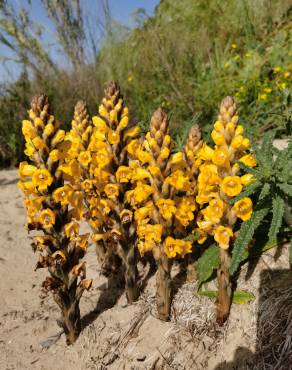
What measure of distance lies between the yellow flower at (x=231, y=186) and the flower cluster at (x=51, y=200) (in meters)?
0.89

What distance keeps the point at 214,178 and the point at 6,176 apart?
18.2ft

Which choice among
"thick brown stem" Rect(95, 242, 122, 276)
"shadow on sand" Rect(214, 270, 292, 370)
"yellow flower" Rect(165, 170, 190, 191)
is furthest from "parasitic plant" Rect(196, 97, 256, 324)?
"thick brown stem" Rect(95, 242, 122, 276)

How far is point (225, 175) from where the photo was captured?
6.26ft

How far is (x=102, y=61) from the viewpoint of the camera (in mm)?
9531

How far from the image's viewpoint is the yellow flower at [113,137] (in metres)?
2.30

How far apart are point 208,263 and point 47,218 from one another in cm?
105

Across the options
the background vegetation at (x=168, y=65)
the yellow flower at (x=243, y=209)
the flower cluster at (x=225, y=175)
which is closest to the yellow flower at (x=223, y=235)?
the flower cluster at (x=225, y=175)

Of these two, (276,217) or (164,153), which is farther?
(164,153)

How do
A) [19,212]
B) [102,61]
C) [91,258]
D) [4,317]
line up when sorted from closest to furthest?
[4,317] < [91,258] < [19,212] < [102,61]

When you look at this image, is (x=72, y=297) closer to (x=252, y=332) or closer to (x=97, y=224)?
(x=97, y=224)

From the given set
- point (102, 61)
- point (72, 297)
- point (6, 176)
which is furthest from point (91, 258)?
point (102, 61)

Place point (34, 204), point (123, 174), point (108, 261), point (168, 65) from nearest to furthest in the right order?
point (34, 204), point (123, 174), point (108, 261), point (168, 65)

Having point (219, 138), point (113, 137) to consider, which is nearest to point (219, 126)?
point (219, 138)

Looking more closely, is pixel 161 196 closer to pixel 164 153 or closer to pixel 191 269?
pixel 164 153
